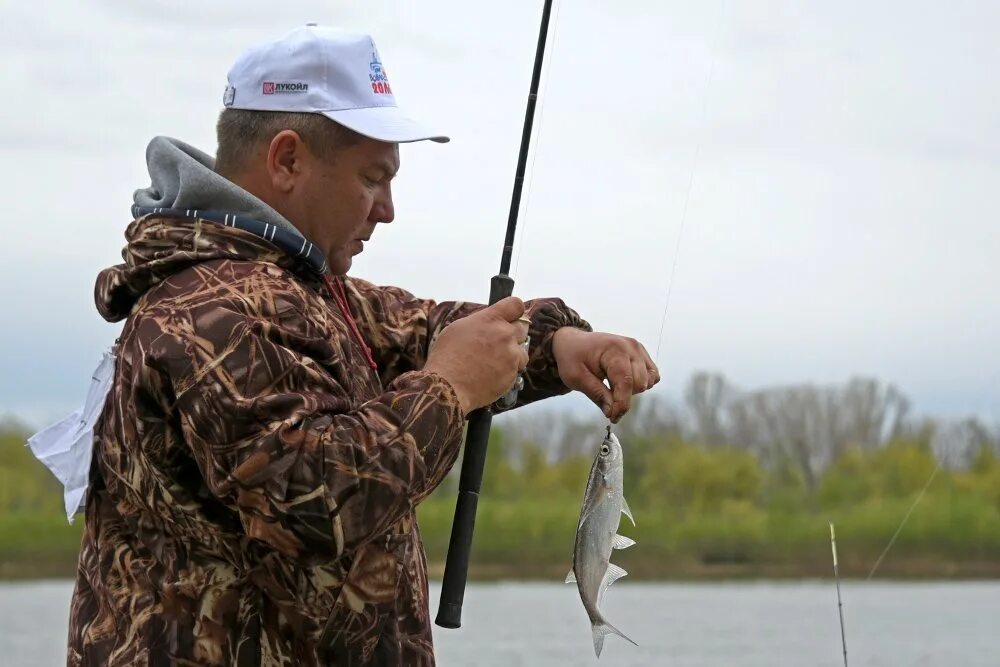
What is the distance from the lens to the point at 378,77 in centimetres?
280

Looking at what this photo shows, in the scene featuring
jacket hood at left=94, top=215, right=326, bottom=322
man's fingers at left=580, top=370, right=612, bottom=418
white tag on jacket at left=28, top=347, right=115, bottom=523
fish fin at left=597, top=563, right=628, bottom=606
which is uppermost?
jacket hood at left=94, top=215, right=326, bottom=322

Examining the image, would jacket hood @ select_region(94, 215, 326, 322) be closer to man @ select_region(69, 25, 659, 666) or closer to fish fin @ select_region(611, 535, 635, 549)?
man @ select_region(69, 25, 659, 666)

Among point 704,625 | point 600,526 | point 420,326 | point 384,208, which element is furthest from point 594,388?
point 704,625

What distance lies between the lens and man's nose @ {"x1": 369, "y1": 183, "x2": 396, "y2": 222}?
2.80 metres

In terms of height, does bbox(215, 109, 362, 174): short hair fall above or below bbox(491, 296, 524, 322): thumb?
above

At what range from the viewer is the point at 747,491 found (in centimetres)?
1978

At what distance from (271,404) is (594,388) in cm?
100

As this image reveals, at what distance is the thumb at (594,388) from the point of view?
3107mm

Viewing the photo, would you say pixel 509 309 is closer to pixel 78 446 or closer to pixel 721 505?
pixel 78 446

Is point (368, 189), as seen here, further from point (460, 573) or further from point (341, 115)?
point (460, 573)

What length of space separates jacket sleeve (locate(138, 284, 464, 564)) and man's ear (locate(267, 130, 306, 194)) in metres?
0.36

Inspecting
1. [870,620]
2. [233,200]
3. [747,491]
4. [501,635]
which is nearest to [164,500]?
[233,200]

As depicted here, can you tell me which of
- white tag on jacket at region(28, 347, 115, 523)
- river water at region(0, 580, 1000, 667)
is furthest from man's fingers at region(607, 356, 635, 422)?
river water at region(0, 580, 1000, 667)

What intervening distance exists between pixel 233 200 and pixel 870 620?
558 inches
